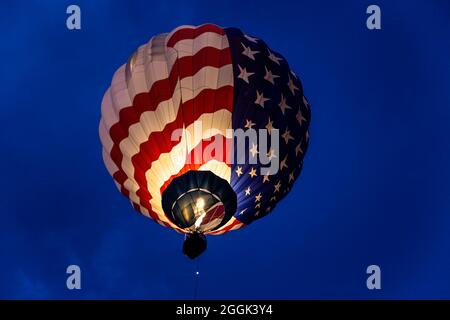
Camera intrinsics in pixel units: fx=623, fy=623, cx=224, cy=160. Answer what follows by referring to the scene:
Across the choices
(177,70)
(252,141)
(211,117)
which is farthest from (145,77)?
(252,141)

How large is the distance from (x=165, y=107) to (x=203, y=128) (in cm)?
78

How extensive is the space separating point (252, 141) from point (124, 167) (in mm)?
→ 2524

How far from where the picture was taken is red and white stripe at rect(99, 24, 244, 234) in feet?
35.8

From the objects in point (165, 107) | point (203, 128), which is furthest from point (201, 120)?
point (165, 107)

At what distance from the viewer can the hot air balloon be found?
35.6 ft

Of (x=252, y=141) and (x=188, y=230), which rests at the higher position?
(x=252, y=141)

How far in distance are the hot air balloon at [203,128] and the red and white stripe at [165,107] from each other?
18mm

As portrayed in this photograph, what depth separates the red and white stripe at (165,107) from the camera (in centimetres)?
1090

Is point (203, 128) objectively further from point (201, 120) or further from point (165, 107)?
point (165, 107)

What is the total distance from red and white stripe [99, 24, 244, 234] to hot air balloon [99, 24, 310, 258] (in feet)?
0.06

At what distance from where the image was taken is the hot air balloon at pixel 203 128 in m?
10.9

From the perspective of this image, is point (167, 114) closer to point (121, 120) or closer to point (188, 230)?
point (121, 120)

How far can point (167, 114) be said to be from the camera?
431 inches

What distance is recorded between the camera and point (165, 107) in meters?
11.0
